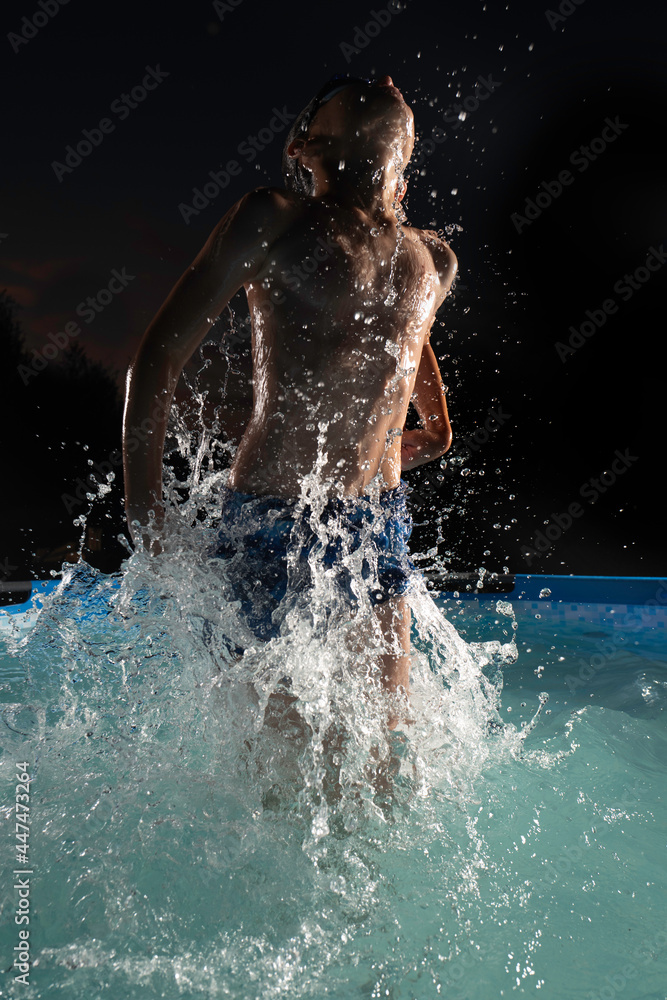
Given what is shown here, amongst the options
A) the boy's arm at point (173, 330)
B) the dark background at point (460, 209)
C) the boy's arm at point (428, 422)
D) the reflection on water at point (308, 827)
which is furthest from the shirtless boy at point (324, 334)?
the dark background at point (460, 209)

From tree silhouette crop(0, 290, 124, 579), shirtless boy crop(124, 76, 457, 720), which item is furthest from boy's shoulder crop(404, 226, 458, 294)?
tree silhouette crop(0, 290, 124, 579)

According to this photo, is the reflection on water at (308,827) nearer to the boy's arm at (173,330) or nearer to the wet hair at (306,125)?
the boy's arm at (173,330)

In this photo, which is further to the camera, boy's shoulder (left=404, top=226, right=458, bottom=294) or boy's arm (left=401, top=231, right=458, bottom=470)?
boy's arm (left=401, top=231, right=458, bottom=470)

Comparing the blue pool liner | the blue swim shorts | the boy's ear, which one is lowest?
the blue pool liner

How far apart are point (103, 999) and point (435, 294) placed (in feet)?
4.28

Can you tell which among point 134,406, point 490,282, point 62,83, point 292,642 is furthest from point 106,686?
point 62,83

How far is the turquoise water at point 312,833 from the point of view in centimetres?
82

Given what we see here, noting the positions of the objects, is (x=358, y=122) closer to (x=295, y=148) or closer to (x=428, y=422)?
(x=295, y=148)

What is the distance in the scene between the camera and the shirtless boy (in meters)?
1.11

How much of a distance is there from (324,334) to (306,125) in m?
0.50

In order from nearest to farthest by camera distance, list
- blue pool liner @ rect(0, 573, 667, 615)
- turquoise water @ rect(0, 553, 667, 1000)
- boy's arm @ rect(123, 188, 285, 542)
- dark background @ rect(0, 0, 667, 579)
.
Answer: turquoise water @ rect(0, 553, 667, 1000) < boy's arm @ rect(123, 188, 285, 542) < blue pool liner @ rect(0, 573, 667, 615) < dark background @ rect(0, 0, 667, 579)

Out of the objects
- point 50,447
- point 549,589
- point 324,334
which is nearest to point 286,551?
point 324,334

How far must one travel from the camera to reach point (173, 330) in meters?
1.11

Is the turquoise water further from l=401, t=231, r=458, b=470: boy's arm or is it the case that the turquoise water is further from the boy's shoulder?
the boy's shoulder
